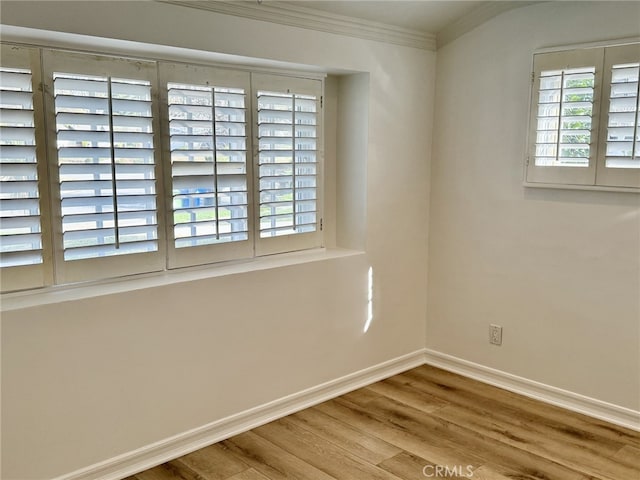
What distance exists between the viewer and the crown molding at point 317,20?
9.13 feet

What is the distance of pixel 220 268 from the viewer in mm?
3078

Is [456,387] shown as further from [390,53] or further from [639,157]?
[390,53]

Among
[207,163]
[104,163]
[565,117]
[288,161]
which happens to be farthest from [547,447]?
[104,163]

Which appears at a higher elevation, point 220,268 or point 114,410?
point 220,268

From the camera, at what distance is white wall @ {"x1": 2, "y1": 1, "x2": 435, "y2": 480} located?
7.92ft

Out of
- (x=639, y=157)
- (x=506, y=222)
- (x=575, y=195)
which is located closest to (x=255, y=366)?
(x=506, y=222)

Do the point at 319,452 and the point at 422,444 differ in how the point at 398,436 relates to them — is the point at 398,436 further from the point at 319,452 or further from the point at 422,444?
the point at 319,452

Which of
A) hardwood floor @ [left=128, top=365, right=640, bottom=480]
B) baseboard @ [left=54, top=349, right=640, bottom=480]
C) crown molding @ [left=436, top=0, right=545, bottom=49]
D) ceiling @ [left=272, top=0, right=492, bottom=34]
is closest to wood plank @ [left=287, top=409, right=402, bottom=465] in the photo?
hardwood floor @ [left=128, top=365, right=640, bottom=480]

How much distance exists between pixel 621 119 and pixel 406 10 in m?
1.25

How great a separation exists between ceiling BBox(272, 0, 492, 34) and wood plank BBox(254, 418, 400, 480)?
214cm

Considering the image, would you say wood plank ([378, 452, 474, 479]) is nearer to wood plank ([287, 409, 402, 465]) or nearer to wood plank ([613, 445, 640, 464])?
wood plank ([287, 409, 402, 465])

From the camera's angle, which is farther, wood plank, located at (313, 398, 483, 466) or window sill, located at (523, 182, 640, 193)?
window sill, located at (523, 182, 640, 193)

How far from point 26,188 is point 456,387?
8.52ft

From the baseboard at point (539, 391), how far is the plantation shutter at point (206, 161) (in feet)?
5.38
